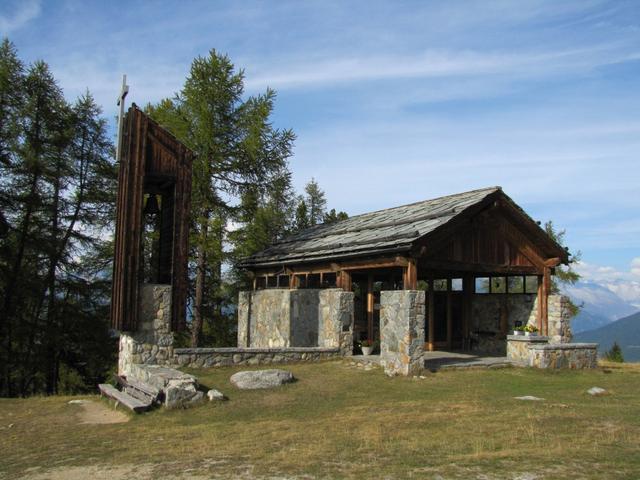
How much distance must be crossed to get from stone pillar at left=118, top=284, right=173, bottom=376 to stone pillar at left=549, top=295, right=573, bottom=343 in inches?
460

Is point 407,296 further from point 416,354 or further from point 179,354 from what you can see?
point 179,354

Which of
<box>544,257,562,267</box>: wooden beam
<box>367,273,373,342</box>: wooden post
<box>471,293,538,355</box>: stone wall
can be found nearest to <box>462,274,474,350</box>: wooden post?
<box>471,293,538,355</box>: stone wall

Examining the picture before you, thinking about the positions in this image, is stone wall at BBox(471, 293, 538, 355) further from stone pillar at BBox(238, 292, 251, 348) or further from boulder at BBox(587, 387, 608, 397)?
stone pillar at BBox(238, 292, 251, 348)

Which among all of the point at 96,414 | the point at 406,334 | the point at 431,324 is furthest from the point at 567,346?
the point at 96,414

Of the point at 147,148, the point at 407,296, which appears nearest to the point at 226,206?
the point at 147,148

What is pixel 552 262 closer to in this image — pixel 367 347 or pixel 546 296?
pixel 546 296

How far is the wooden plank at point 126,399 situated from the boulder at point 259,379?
7.29 feet

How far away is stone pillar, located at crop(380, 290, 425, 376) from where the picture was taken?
47.0 feet

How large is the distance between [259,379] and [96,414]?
341cm

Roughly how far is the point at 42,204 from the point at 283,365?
1298 cm

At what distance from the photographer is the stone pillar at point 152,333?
14.9 meters

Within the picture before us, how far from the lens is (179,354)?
49.8 feet

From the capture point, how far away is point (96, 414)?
38.5 ft

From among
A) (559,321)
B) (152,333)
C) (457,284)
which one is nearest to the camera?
(152,333)
